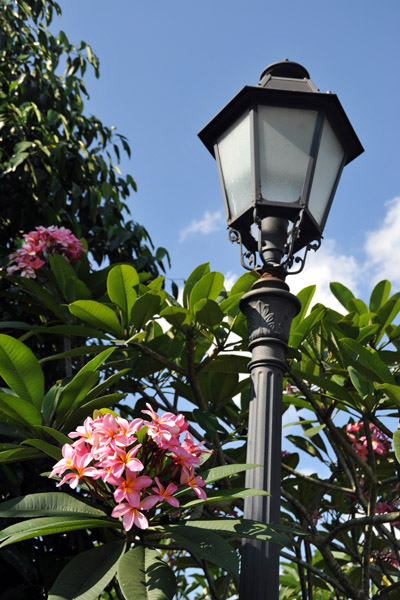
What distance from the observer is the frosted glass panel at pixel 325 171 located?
5.96ft

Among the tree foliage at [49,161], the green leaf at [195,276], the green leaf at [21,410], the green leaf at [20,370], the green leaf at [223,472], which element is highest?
the tree foliage at [49,161]

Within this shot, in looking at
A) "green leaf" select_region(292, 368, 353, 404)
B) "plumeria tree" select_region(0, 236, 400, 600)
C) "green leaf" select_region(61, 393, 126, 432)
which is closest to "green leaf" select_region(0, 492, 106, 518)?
"plumeria tree" select_region(0, 236, 400, 600)

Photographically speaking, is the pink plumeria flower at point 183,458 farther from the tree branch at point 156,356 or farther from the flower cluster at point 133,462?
the tree branch at point 156,356

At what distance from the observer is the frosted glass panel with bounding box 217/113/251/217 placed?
181 cm

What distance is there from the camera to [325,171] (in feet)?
6.16

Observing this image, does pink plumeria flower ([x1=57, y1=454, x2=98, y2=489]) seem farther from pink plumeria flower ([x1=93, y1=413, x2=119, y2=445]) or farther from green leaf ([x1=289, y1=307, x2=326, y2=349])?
green leaf ([x1=289, y1=307, x2=326, y2=349])

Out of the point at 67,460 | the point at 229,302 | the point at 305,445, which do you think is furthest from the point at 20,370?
the point at 305,445

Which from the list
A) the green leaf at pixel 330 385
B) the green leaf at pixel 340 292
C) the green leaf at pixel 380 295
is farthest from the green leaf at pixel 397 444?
the green leaf at pixel 340 292

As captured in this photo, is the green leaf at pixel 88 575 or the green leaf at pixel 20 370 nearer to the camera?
the green leaf at pixel 88 575

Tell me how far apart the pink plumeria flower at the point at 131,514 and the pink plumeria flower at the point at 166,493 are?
43 mm

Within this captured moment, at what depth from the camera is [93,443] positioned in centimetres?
139

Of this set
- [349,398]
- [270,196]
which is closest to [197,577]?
[349,398]

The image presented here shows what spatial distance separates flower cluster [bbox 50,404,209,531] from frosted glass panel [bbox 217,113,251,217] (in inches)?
27.8

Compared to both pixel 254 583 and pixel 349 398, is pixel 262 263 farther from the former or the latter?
pixel 254 583
